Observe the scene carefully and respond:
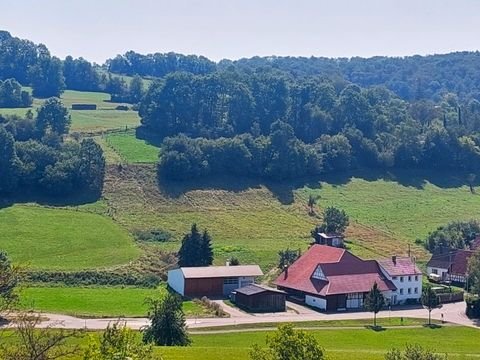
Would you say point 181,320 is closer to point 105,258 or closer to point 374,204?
point 105,258

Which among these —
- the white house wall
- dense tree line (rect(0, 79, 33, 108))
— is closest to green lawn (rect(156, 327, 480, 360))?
the white house wall

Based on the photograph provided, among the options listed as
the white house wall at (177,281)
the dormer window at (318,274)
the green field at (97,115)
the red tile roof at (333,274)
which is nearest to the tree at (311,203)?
the red tile roof at (333,274)

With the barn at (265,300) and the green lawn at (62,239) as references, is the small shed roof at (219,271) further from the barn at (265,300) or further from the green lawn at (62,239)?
the green lawn at (62,239)

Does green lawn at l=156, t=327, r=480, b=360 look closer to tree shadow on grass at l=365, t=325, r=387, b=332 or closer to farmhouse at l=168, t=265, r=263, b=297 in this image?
tree shadow on grass at l=365, t=325, r=387, b=332

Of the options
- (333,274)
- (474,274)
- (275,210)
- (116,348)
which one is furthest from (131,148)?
(116,348)

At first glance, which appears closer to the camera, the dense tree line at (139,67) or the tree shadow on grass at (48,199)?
the tree shadow on grass at (48,199)

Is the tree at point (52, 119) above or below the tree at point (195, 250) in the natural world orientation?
above

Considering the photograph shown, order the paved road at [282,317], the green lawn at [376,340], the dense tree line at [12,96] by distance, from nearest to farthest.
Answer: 1. the green lawn at [376,340]
2. the paved road at [282,317]
3. the dense tree line at [12,96]
